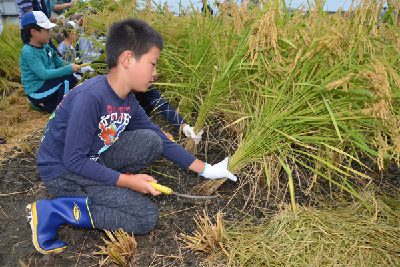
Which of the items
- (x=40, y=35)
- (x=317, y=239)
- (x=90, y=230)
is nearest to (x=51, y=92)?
(x=40, y=35)

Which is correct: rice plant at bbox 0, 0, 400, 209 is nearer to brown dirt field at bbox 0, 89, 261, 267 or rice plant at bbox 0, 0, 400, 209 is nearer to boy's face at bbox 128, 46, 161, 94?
brown dirt field at bbox 0, 89, 261, 267

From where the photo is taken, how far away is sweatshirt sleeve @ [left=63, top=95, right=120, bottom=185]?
4.16 feet

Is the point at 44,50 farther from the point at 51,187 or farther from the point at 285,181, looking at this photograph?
the point at 285,181

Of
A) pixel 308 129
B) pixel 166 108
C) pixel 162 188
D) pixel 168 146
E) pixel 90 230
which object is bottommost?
pixel 90 230

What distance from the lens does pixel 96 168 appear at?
1357 mm

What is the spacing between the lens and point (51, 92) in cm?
293

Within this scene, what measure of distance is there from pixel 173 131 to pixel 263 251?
4.21 feet

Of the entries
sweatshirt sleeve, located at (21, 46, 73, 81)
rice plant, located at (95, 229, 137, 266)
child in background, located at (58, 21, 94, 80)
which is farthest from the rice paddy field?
sweatshirt sleeve, located at (21, 46, 73, 81)

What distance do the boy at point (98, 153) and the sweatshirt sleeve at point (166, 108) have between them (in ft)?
1.80

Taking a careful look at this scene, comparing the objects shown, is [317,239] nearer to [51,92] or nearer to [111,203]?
[111,203]

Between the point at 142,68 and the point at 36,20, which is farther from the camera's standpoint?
the point at 36,20

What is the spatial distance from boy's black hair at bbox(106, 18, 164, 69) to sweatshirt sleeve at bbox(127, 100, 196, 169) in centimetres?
41

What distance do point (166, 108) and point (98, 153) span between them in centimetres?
75

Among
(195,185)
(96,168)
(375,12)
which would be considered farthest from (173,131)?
(375,12)
